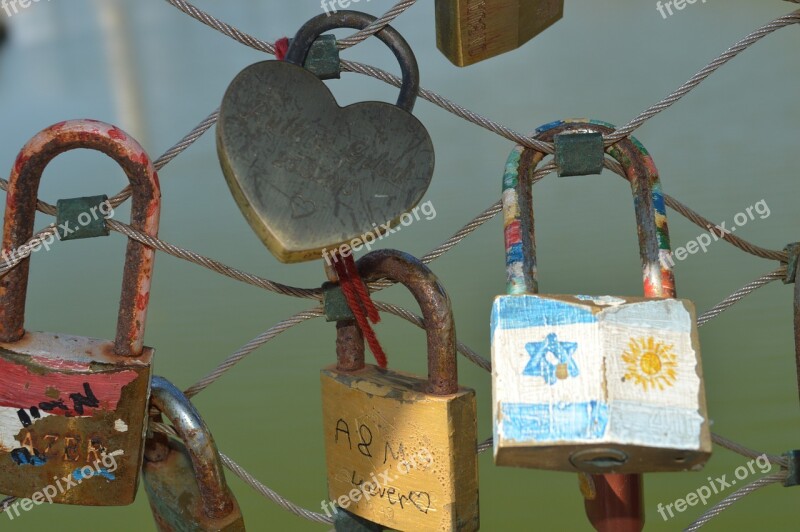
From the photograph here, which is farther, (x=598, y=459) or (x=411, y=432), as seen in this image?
(x=411, y=432)

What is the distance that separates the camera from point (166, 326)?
2139mm

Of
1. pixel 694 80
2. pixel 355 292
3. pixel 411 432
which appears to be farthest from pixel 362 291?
pixel 694 80

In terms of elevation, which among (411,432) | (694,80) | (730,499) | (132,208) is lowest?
(730,499)

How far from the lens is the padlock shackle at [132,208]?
0.94 meters

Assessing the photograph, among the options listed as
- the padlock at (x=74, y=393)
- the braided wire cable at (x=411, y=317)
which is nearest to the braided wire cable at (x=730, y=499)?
the braided wire cable at (x=411, y=317)

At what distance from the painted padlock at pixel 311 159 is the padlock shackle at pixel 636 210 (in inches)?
3.9

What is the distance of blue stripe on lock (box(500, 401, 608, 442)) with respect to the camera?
2.55 feet

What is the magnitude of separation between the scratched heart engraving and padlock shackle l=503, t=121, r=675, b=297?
99 mm

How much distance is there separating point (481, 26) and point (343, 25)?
164 mm

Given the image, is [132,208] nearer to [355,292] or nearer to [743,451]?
[355,292]

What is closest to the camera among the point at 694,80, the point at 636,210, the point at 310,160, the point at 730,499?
the point at 310,160

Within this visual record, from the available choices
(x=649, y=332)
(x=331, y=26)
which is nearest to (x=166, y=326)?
(x=331, y=26)

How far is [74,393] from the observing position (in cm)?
99

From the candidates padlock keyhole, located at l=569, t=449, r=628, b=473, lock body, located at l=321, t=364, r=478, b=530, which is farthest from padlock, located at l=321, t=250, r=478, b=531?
padlock keyhole, located at l=569, t=449, r=628, b=473
